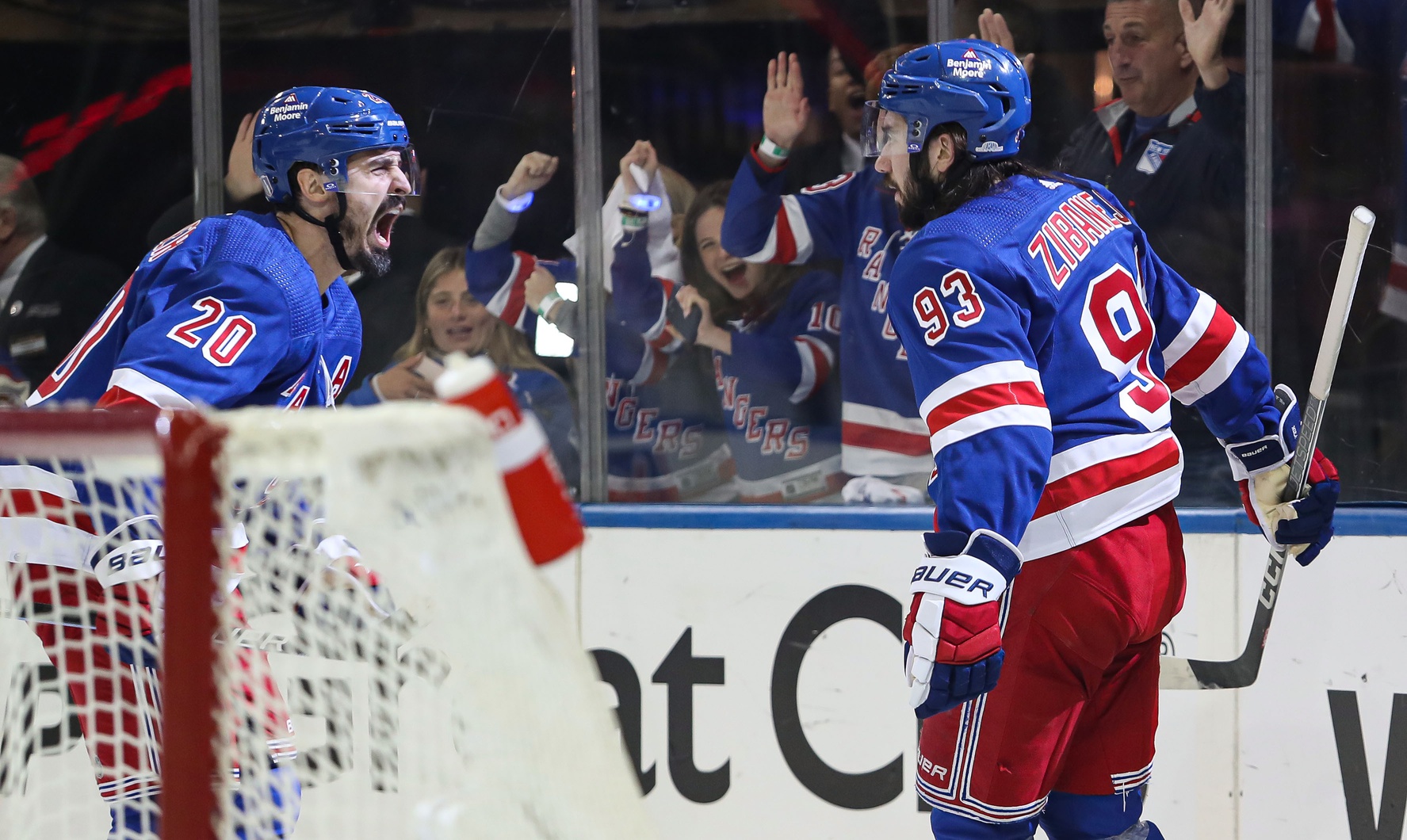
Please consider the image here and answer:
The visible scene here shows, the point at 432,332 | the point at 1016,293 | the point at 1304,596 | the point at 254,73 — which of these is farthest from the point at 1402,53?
the point at 254,73

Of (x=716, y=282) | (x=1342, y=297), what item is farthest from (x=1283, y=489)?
(x=716, y=282)

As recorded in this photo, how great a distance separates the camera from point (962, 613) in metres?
2.03

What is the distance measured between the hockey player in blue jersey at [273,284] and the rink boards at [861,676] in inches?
38.7

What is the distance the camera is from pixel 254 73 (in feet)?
12.5

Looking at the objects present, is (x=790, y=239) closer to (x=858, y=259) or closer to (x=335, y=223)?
(x=858, y=259)

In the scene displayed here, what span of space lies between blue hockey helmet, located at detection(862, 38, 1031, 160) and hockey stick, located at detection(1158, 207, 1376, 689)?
2.06ft

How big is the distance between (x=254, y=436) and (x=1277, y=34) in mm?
3047

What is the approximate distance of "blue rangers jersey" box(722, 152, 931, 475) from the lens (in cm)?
357

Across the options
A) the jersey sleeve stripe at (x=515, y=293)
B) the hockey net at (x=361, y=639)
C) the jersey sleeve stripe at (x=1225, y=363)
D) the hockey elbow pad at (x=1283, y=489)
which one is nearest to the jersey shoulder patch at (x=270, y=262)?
the hockey net at (x=361, y=639)

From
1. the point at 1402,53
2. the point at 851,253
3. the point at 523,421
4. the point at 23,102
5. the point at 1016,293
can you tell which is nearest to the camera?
the point at 523,421

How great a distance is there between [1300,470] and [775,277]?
5.11ft

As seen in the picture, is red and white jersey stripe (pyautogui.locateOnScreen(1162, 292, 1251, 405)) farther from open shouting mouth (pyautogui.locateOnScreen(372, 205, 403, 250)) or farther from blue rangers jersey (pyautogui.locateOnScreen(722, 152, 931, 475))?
open shouting mouth (pyautogui.locateOnScreen(372, 205, 403, 250))

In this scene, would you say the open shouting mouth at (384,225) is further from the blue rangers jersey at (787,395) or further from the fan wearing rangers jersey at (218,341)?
the blue rangers jersey at (787,395)

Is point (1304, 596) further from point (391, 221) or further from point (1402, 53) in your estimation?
point (391, 221)
